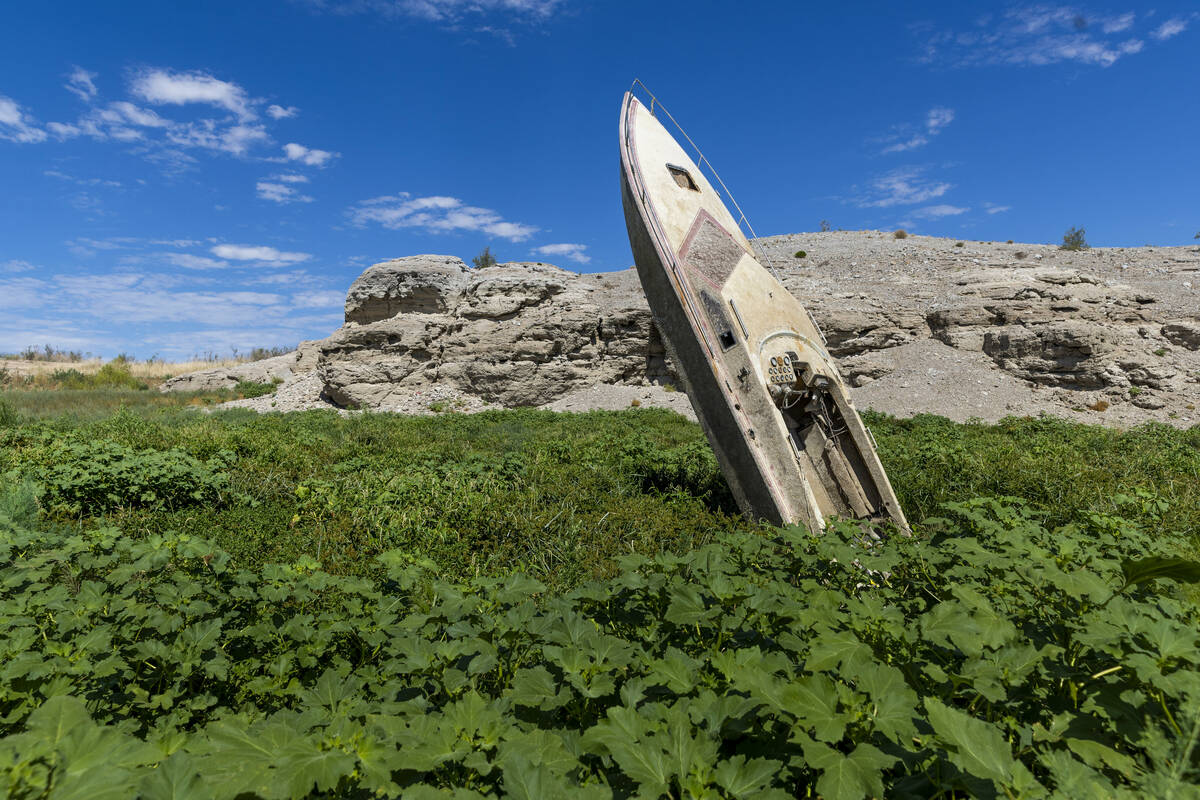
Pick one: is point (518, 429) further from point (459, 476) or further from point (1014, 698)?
point (1014, 698)

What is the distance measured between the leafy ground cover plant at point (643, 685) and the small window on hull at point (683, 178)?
706 centimetres

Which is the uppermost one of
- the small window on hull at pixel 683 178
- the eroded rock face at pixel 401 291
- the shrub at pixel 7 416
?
the eroded rock face at pixel 401 291

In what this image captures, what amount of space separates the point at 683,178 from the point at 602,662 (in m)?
8.68

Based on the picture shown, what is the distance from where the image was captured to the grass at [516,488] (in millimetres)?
5766

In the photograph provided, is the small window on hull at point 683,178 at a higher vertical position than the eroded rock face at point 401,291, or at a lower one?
lower

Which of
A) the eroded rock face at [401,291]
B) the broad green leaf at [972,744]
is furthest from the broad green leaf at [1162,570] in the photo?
the eroded rock face at [401,291]

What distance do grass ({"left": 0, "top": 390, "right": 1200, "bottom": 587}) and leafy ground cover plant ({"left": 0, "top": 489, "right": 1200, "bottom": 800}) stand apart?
193cm

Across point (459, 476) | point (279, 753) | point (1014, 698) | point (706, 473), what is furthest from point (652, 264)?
point (279, 753)

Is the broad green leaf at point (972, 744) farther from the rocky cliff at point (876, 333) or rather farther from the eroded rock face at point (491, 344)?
the eroded rock face at point (491, 344)

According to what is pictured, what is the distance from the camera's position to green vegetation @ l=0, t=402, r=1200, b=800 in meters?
1.54

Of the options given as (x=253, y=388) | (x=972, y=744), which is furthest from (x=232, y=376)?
(x=972, y=744)

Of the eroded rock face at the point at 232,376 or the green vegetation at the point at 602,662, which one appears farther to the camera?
the eroded rock face at the point at 232,376

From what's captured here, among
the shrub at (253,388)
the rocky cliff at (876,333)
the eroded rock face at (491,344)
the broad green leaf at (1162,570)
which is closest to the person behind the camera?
the broad green leaf at (1162,570)

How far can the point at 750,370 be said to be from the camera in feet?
22.5
